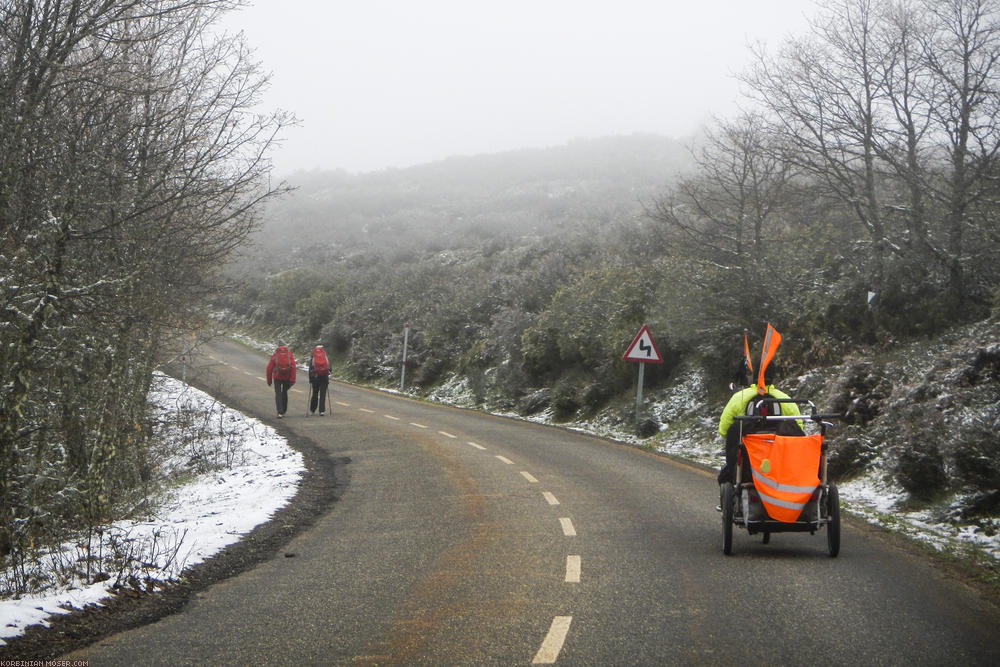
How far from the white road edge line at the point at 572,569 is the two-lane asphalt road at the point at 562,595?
0.09 ft

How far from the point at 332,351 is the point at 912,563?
125ft

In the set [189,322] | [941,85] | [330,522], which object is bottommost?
[330,522]

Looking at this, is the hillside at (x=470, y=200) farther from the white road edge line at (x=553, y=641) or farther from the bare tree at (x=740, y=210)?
the white road edge line at (x=553, y=641)

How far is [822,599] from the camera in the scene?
21.5 feet

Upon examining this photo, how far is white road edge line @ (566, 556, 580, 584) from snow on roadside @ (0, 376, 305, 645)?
133 inches

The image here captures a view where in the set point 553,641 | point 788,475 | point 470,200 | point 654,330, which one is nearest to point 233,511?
point 553,641

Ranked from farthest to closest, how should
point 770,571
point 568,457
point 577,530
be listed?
point 568,457 → point 577,530 → point 770,571

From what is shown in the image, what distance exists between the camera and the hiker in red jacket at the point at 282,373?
77.1 ft

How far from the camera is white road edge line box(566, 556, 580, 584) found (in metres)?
7.14

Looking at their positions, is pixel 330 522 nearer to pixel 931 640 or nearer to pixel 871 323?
pixel 931 640

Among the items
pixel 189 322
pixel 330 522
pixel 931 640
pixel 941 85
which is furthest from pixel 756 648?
pixel 941 85

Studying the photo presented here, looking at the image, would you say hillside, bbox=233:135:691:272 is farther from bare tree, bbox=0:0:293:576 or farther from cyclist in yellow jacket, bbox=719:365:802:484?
cyclist in yellow jacket, bbox=719:365:802:484

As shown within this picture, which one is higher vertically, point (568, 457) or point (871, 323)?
point (871, 323)

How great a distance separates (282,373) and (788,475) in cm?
1786
